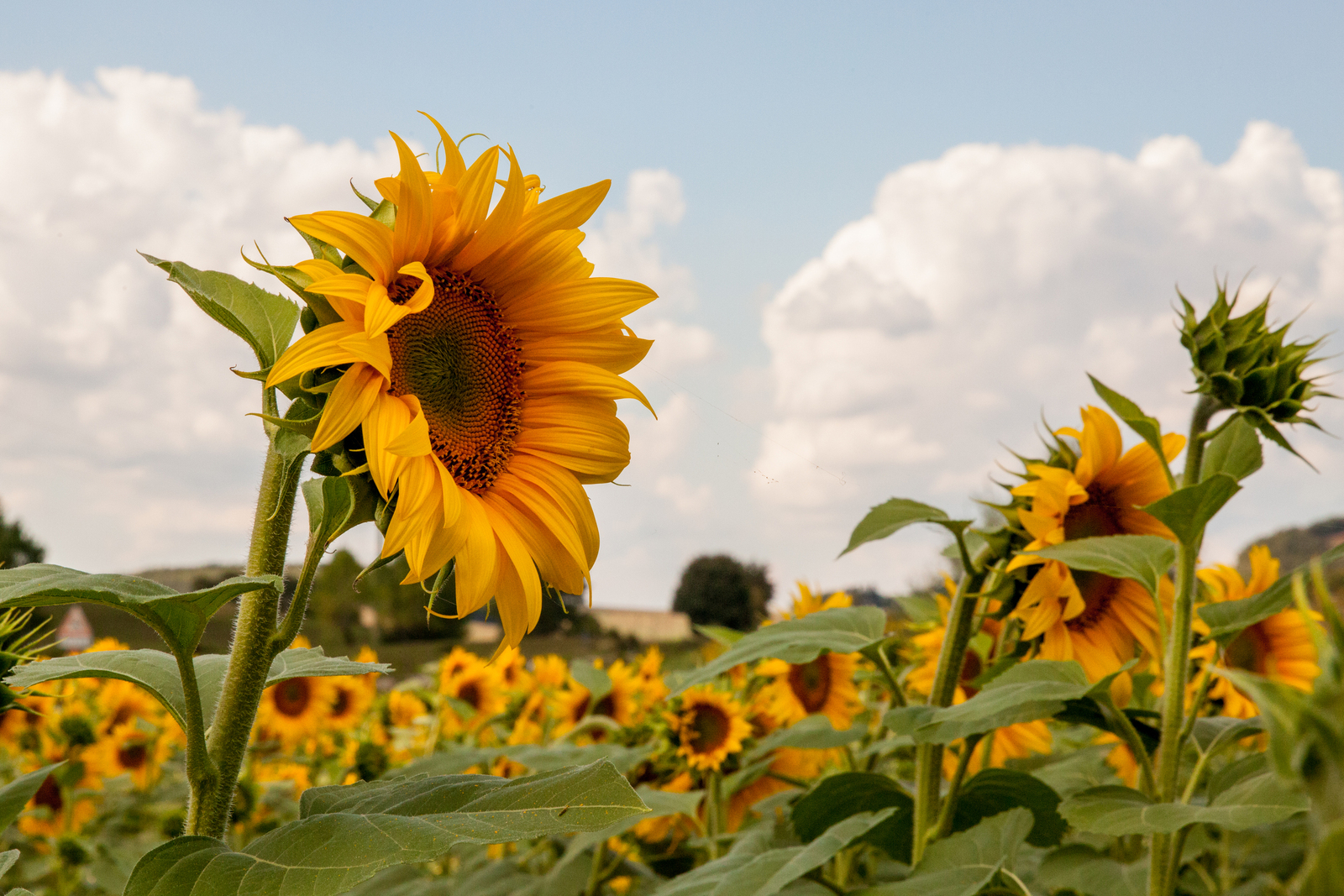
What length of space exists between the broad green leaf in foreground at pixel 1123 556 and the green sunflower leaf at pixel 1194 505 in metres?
0.06

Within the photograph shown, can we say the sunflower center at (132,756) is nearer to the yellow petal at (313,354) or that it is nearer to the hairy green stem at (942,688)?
the hairy green stem at (942,688)

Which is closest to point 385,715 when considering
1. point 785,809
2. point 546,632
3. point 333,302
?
point 785,809

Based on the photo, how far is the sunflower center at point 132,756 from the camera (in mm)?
3320

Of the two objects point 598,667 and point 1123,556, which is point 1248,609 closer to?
point 1123,556

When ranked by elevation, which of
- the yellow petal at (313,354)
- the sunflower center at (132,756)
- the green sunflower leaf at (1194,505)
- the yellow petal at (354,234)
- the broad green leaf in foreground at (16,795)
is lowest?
the sunflower center at (132,756)

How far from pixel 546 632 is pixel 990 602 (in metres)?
18.2

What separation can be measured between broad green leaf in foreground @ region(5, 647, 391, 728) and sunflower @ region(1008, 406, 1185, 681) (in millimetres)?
1058

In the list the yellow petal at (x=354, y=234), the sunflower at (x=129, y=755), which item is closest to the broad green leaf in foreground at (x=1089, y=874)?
the yellow petal at (x=354, y=234)

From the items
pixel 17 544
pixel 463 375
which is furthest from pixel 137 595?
pixel 17 544

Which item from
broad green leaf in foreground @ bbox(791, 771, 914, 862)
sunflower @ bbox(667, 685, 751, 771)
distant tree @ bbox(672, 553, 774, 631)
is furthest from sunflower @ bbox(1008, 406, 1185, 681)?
distant tree @ bbox(672, 553, 774, 631)

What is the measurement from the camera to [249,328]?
0.88m

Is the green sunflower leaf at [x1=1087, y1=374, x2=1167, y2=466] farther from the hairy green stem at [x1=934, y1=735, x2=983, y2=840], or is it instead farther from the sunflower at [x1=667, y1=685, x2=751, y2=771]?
the sunflower at [x1=667, y1=685, x2=751, y2=771]

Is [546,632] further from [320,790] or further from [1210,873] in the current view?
[320,790]

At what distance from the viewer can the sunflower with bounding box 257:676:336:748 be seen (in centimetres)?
349
